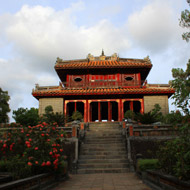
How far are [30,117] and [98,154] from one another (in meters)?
8.17

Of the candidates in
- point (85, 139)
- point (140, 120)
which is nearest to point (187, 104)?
point (85, 139)

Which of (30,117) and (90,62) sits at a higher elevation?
(90,62)

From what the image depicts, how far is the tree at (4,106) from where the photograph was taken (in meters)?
23.8

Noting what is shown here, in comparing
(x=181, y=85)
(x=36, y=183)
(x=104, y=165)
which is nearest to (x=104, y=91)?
(x=104, y=165)

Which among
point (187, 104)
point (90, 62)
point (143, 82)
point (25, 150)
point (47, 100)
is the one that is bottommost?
point (25, 150)

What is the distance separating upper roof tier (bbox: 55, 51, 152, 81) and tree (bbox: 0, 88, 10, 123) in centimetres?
702

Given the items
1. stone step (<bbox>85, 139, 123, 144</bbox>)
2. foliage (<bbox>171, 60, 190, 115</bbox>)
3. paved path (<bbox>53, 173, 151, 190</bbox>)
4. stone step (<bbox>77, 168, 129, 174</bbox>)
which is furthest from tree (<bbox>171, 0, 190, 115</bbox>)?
stone step (<bbox>85, 139, 123, 144</bbox>)

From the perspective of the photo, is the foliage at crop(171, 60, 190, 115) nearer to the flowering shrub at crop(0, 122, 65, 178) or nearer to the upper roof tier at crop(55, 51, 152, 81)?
the flowering shrub at crop(0, 122, 65, 178)

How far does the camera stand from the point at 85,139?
45.1 ft

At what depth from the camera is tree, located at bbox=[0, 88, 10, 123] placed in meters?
23.8

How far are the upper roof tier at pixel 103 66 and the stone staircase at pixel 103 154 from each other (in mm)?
8882

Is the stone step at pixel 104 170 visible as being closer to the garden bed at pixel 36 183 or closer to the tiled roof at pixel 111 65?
the garden bed at pixel 36 183

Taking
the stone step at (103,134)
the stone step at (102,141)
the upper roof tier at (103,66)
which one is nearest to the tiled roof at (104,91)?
the upper roof tier at (103,66)

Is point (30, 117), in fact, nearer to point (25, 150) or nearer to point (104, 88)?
point (104, 88)
